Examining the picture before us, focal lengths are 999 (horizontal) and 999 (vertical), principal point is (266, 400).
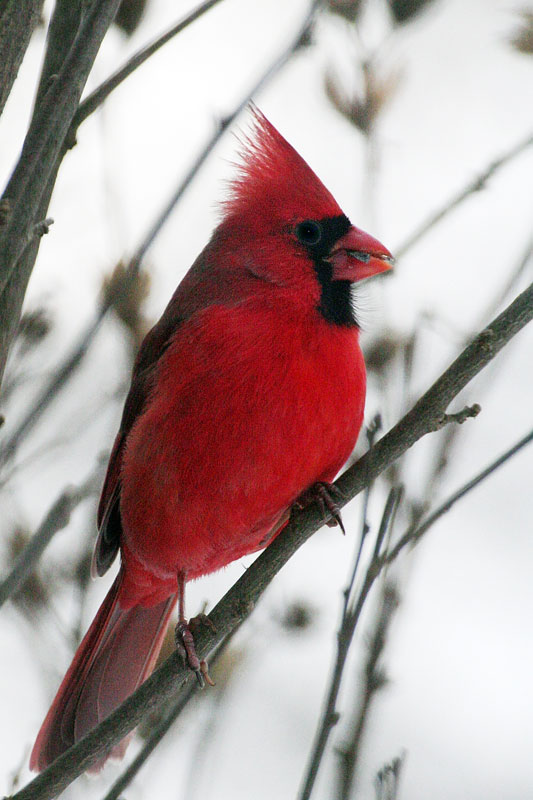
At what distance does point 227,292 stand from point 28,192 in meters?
0.98

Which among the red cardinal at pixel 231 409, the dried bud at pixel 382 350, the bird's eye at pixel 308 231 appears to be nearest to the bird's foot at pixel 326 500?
the red cardinal at pixel 231 409

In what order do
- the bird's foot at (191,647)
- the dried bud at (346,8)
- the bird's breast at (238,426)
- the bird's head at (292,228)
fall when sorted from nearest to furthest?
the bird's foot at (191,647) → the bird's breast at (238,426) → the dried bud at (346,8) → the bird's head at (292,228)

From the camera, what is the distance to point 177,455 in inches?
84.2

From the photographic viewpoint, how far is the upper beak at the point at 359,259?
2.36m

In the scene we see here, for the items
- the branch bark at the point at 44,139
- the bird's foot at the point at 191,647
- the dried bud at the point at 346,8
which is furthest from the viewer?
the dried bud at the point at 346,8

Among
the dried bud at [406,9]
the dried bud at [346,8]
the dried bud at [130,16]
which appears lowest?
the dried bud at [130,16]

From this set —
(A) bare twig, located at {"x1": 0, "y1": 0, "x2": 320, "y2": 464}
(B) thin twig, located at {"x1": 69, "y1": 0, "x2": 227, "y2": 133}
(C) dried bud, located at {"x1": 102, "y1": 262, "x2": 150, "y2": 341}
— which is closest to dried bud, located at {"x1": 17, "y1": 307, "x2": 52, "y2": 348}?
(C) dried bud, located at {"x1": 102, "y1": 262, "x2": 150, "y2": 341}

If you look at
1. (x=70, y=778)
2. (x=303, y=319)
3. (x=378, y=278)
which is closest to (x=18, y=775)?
(x=70, y=778)

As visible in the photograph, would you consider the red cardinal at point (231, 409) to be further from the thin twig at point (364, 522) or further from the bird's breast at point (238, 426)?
the thin twig at point (364, 522)

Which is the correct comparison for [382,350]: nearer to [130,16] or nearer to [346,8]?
[346,8]

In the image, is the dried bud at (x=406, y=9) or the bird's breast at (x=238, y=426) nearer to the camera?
the dried bud at (x=406, y=9)

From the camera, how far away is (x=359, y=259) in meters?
2.38

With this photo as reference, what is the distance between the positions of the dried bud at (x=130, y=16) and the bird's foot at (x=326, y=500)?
905 millimetres

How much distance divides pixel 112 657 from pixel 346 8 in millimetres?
1736
